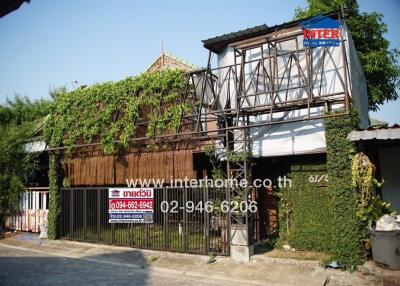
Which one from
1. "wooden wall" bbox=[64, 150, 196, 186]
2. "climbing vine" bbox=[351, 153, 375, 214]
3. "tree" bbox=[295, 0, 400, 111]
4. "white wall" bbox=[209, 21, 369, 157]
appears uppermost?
"tree" bbox=[295, 0, 400, 111]

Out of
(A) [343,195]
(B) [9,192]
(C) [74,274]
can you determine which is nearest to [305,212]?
(A) [343,195]

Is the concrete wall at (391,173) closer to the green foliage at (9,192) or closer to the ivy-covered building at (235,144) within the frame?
the ivy-covered building at (235,144)

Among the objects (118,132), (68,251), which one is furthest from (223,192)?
(68,251)

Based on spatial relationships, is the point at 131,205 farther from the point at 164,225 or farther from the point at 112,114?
the point at 112,114

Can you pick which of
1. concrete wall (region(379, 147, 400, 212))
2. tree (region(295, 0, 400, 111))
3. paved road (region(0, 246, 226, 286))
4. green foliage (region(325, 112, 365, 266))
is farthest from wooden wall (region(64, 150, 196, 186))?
tree (region(295, 0, 400, 111))

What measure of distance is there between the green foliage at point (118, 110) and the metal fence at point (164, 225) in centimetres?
245

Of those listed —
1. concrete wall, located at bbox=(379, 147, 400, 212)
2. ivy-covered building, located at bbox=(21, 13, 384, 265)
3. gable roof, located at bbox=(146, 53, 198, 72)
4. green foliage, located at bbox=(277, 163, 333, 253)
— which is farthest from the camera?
gable roof, located at bbox=(146, 53, 198, 72)

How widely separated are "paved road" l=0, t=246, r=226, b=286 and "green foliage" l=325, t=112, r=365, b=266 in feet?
11.9

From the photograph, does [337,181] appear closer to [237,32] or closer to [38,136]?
[237,32]

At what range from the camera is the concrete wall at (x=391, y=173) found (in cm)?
1388

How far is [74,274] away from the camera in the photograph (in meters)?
10.5

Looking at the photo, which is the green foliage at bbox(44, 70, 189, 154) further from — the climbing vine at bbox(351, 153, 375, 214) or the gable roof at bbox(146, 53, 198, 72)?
the gable roof at bbox(146, 53, 198, 72)

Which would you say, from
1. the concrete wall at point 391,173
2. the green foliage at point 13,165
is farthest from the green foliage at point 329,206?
the green foliage at point 13,165

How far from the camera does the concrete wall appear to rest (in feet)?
45.5
